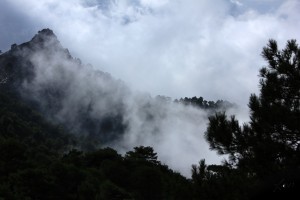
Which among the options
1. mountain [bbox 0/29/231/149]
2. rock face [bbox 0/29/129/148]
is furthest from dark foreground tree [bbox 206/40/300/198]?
rock face [bbox 0/29/129/148]

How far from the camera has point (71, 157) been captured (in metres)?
58.9

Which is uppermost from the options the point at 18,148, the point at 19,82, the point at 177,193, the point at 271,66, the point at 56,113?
the point at 19,82

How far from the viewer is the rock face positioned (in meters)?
136

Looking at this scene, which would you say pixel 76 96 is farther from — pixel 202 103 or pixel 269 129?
pixel 269 129

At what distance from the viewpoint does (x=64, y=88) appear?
14638cm

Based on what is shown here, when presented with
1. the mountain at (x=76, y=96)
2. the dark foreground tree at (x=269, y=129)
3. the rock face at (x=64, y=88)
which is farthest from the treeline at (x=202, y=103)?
the dark foreground tree at (x=269, y=129)

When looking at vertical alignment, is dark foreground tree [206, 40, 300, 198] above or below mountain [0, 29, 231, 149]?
below

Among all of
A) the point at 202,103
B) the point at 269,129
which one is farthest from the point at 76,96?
the point at 269,129

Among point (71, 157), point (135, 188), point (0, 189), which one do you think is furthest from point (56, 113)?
point (0, 189)

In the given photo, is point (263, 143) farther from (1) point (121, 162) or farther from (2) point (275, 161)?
(1) point (121, 162)

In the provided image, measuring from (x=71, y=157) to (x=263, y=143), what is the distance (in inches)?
2058

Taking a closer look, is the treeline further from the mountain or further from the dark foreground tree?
the dark foreground tree

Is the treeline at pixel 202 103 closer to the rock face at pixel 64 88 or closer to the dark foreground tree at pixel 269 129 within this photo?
the rock face at pixel 64 88

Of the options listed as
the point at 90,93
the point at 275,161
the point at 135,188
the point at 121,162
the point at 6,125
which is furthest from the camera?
the point at 90,93
